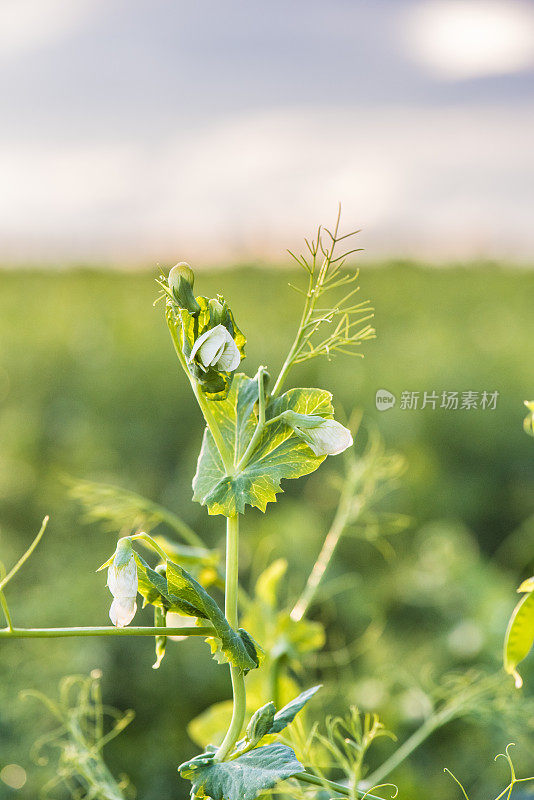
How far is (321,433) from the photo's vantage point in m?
0.15

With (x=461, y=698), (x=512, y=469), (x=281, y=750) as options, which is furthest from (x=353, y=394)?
(x=281, y=750)

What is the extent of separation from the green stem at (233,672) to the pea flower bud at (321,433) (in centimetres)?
2

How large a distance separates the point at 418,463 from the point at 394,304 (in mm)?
530

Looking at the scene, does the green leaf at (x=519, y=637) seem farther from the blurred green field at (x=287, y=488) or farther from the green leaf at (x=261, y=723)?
the blurred green field at (x=287, y=488)

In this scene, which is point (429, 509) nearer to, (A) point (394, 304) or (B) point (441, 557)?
(B) point (441, 557)

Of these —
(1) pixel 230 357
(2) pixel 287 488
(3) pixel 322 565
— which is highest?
(1) pixel 230 357

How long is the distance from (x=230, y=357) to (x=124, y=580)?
0.05 m

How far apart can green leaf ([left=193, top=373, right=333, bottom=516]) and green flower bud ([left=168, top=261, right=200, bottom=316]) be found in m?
0.03

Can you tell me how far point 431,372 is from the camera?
1.35 meters

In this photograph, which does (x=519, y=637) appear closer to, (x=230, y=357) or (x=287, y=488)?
→ (x=230, y=357)

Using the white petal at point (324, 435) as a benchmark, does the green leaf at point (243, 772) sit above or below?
below

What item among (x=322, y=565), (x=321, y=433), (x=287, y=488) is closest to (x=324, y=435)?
(x=321, y=433)

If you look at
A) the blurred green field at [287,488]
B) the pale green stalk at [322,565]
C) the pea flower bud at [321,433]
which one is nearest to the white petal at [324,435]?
the pea flower bud at [321,433]

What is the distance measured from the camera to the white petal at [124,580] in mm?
146
